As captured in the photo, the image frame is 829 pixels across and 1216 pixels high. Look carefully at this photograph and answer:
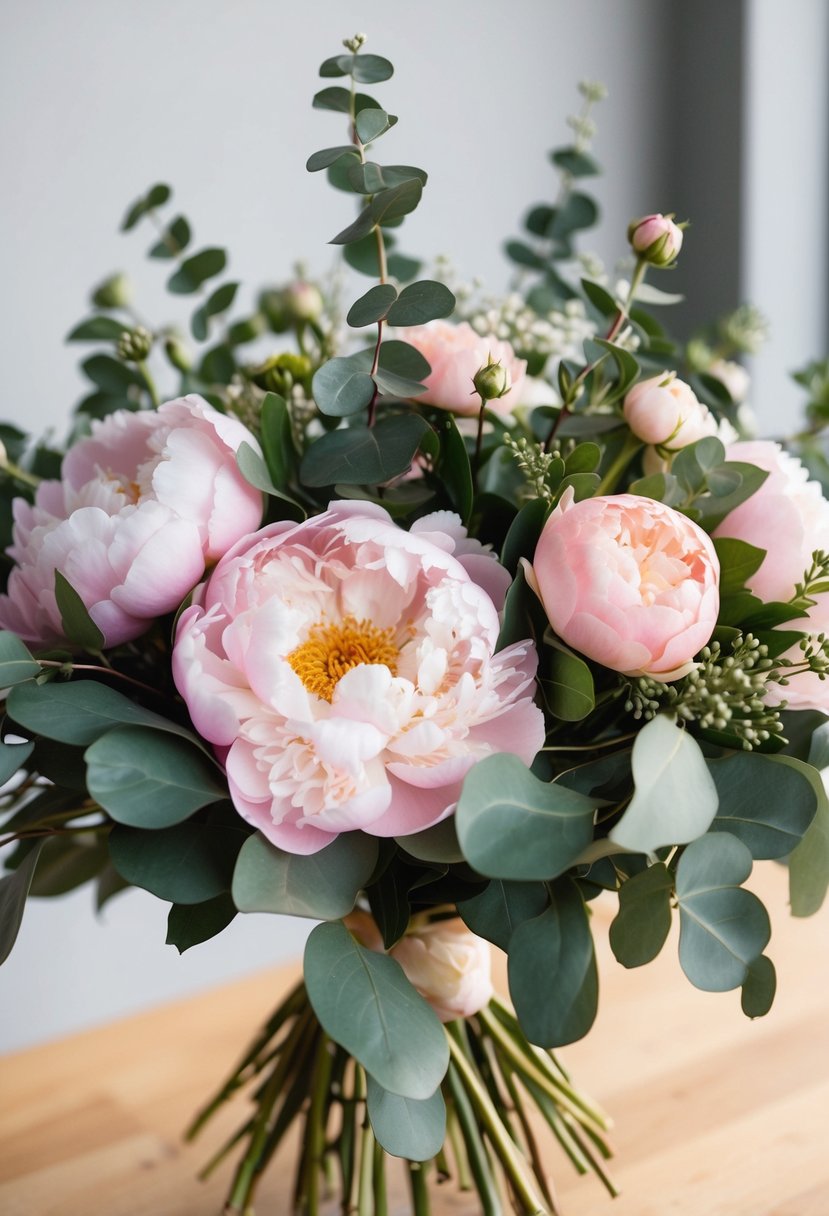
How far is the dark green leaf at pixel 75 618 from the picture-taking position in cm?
44

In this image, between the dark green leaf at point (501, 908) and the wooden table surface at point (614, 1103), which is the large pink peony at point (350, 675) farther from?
the wooden table surface at point (614, 1103)

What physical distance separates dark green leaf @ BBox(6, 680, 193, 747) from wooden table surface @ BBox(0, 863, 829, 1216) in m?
0.39

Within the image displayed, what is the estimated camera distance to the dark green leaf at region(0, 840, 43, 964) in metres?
0.44


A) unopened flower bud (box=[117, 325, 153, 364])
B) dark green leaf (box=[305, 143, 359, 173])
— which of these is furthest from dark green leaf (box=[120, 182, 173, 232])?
→ dark green leaf (box=[305, 143, 359, 173])

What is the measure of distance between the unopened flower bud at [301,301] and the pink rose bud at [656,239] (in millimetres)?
235

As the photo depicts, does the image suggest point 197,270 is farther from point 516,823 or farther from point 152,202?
point 516,823

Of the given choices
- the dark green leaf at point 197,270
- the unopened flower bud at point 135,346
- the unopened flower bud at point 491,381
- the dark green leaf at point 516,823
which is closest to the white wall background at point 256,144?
the dark green leaf at point 197,270

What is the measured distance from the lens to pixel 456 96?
1124 millimetres

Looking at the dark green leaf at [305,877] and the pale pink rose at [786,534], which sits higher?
the pale pink rose at [786,534]

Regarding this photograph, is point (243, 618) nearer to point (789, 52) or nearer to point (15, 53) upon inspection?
point (15, 53)

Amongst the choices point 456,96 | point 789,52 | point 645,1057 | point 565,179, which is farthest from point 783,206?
point 645,1057

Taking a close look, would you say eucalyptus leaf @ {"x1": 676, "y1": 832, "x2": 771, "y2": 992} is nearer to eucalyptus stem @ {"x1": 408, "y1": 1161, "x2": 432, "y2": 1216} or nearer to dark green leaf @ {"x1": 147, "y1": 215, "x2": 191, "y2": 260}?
eucalyptus stem @ {"x1": 408, "y1": 1161, "x2": 432, "y2": 1216}

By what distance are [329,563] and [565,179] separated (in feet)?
1.63

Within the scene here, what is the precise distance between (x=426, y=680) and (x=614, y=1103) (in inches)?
17.5
